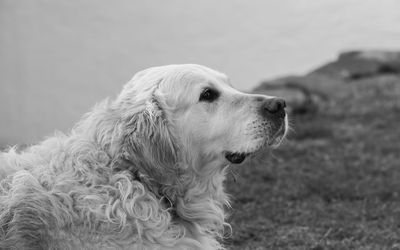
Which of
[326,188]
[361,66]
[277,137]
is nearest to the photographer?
[277,137]

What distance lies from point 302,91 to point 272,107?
7109 millimetres

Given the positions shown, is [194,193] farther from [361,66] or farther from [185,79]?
[361,66]

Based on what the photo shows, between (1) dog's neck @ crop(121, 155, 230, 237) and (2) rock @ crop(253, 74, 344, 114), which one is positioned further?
(2) rock @ crop(253, 74, 344, 114)

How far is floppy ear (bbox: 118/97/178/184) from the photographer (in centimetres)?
358

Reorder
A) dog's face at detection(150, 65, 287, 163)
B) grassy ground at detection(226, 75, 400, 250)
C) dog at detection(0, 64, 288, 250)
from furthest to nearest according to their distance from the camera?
grassy ground at detection(226, 75, 400, 250) → dog's face at detection(150, 65, 287, 163) → dog at detection(0, 64, 288, 250)

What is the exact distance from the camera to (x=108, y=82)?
38.7 feet

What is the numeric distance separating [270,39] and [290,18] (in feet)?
2.20

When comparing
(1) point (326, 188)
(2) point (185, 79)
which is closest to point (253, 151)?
(2) point (185, 79)

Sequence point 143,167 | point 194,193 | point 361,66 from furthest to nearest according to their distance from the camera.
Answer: point 361,66
point 194,193
point 143,167

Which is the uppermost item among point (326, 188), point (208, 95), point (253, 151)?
point (208, 95)

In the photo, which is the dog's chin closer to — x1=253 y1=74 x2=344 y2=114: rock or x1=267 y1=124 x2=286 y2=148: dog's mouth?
x1=267 y1=124 x2=286 y2=148: dog's mouth

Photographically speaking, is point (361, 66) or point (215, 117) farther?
point (361, 66)

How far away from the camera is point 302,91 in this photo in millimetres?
10852

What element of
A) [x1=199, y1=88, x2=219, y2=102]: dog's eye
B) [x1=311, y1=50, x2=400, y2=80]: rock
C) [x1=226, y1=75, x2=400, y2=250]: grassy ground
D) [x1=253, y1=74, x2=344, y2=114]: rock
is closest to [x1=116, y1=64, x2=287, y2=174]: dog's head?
[x1=199, y1=88, x2=219, y2=102]: dog's eye
